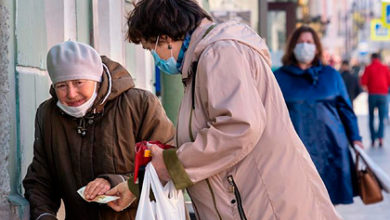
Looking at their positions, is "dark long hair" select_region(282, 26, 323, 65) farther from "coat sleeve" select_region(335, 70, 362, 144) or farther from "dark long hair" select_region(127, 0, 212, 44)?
"dark long hair" select_region(127, 0, 212, 44)

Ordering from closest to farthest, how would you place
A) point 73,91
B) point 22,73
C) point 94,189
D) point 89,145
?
point 94,189, point 73,91, point 89,145, point 22,73

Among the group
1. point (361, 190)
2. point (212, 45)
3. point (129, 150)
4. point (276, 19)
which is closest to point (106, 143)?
point (129, 150)

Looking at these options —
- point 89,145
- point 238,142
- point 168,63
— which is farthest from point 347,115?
point 238,142

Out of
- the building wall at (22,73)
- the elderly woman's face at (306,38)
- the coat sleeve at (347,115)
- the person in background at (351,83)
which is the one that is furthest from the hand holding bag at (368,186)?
the person in background at (351,83)

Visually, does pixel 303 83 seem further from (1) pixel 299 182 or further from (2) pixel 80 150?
(1) pixel 299 182

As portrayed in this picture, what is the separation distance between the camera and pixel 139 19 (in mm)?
3102

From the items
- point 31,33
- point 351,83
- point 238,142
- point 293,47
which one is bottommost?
point 351,83

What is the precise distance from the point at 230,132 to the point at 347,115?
368 cm


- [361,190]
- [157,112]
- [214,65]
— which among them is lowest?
[361,190]

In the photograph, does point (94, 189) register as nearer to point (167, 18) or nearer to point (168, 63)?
point (168, 63)

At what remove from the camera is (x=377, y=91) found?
1612cm

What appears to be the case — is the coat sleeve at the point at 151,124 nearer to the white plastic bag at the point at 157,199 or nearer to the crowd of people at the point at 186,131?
the crowd of people at the point at 186,131

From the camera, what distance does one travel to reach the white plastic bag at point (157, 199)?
3.02m

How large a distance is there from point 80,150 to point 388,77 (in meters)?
13.4
